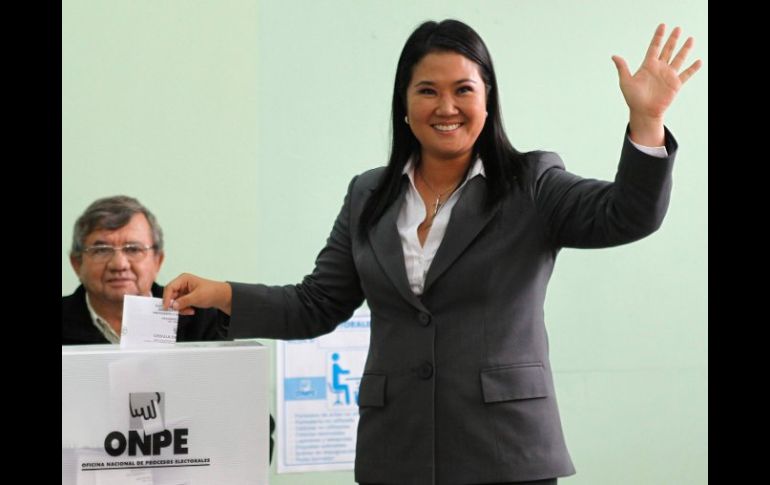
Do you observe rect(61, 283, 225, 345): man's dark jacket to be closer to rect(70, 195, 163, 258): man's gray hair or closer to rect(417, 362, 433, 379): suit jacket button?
rect(70, 195, 163, 258): man's gray hair

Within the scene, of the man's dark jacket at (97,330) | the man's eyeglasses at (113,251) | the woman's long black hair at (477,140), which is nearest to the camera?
the woman's long black hair at (477,140)

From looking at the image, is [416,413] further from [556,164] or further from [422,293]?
[556,164]

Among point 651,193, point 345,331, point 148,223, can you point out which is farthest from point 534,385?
point 345,331

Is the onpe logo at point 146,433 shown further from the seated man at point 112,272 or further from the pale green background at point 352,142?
the pale green background at point 352,142

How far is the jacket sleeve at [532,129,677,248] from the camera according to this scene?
1.58 meters

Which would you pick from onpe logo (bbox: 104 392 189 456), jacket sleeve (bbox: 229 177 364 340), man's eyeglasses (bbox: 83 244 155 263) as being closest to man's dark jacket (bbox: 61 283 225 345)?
man's eyeglasses (bbox: 83 244 155 263)

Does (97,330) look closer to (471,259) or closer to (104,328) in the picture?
(104,328)

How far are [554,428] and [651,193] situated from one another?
0.46m

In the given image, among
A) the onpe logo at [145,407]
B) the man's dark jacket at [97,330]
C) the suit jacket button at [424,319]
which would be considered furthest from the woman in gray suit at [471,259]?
the man's dark jacket at [97,330]

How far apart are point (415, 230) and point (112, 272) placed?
44.8 inches

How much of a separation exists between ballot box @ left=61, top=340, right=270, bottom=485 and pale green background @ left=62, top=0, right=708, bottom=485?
69.6 inches

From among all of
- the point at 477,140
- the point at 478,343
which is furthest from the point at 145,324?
the point at 477,140

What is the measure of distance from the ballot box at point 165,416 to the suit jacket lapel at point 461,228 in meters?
0.35

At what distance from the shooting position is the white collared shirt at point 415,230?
70.6 inches
